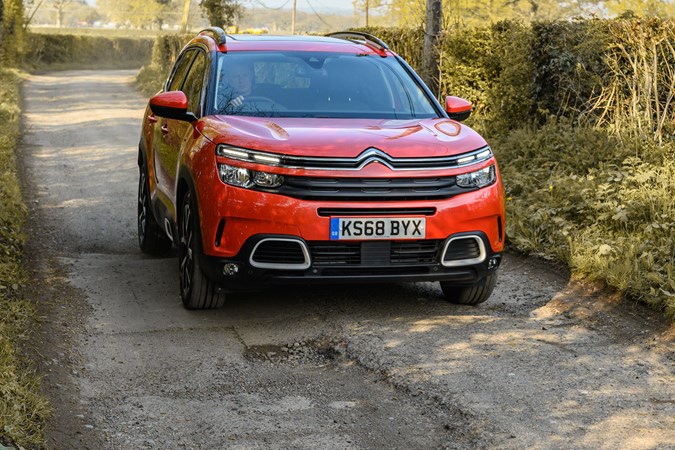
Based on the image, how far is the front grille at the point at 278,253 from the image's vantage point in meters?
6.25

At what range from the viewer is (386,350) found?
601 cm

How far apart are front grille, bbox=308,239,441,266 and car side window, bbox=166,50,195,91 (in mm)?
2684

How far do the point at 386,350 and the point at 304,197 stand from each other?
1.00 meters

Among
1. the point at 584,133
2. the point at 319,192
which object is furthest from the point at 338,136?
the point at 584,133

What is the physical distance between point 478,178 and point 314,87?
144 centimetres

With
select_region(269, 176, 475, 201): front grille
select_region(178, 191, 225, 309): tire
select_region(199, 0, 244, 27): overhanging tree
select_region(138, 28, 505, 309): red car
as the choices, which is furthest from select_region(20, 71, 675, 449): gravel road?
select_region(199, 0, 244, 27): overhanging tree

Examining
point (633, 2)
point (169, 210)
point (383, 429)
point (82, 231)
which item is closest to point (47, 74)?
point (633, 2)

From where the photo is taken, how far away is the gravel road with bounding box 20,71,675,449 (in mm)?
4832

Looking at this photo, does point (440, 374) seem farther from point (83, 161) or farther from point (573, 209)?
point (83, 161)

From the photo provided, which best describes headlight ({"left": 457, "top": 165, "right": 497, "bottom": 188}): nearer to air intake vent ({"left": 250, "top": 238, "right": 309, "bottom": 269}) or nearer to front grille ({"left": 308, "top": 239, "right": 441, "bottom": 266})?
front grille ({"left": 308, "top": 239, "right": 441, "bottom": 266})

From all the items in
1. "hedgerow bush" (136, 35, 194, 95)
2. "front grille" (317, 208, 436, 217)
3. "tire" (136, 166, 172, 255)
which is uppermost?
"front grille" (317, 208, 436, 217)

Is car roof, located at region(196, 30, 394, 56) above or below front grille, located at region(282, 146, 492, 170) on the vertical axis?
above

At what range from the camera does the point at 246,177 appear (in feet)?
20.6

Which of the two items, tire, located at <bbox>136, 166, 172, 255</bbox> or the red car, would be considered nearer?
the red car
